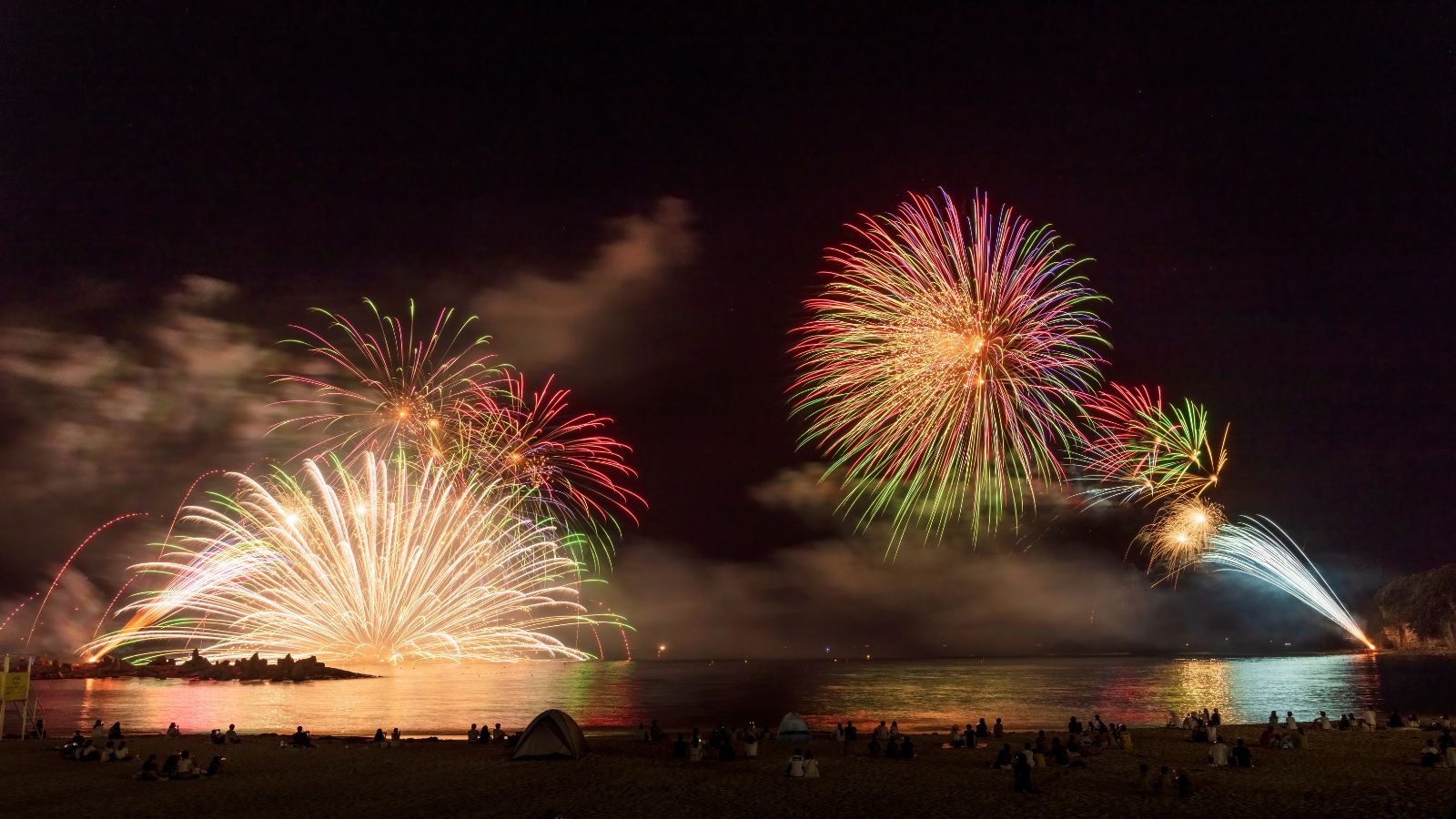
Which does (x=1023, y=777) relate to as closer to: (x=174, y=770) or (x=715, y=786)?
(x=715, y=786)

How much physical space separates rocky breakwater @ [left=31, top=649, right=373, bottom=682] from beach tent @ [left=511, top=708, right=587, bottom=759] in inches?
5628

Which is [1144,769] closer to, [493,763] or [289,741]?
[493,763]

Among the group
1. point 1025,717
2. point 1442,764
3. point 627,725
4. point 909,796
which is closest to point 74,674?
point 627,725

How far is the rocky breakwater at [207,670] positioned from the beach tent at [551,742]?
14296 cm

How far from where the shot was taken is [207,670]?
164m

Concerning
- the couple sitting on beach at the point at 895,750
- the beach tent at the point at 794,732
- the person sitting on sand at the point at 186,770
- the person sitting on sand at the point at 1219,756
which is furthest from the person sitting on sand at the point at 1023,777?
the person sitting on sand at the point at 186,770

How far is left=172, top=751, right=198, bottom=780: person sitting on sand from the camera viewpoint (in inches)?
1207

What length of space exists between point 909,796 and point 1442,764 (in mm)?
20972

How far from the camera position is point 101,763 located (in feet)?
112

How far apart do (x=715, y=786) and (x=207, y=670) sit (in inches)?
6836

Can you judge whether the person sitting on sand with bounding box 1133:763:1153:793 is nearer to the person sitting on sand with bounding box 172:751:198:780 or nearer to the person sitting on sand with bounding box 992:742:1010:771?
the person sitting on sand with bounding box 992:742:1010:771

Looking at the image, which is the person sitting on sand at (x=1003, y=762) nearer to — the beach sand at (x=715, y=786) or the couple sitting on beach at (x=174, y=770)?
the beach sand at (x=715, y=786)

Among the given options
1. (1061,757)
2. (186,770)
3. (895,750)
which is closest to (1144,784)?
(1061,757)

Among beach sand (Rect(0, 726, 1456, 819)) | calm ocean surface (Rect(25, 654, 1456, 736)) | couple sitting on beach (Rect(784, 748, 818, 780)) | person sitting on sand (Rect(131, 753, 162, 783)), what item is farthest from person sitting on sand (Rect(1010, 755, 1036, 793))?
calm ocean surface (Rect(25, 654, 1456, 736))
